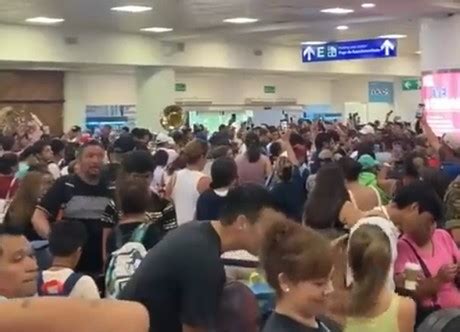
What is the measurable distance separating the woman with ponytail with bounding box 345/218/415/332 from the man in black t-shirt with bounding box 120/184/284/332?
0.44m

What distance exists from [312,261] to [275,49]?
22656mm

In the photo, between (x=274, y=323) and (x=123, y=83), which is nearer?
(x=274, y=323)

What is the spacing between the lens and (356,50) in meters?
23.1

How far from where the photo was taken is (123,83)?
26.5 metres

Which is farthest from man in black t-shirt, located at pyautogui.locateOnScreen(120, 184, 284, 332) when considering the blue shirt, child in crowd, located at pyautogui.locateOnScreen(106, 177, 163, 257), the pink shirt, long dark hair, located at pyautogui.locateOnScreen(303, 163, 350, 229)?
the blue shirt

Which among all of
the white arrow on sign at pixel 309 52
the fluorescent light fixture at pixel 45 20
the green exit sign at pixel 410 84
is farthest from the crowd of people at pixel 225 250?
the green exit sign at pixel 410 84

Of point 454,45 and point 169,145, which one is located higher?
point 454,45

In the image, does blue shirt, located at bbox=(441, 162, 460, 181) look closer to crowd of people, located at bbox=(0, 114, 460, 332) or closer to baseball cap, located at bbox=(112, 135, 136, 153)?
crowd of people, located at bbox=(0, 114, 460, 332)

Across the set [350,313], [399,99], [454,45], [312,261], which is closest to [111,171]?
[350,313]

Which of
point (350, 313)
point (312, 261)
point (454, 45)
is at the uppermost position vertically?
point (454, 45)

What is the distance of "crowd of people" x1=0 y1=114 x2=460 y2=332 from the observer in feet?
9.63

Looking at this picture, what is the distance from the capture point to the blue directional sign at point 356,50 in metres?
22.9

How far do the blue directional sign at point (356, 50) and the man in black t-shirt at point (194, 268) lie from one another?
19493mm

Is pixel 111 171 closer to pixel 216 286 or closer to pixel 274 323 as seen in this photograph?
pixel 216 286
